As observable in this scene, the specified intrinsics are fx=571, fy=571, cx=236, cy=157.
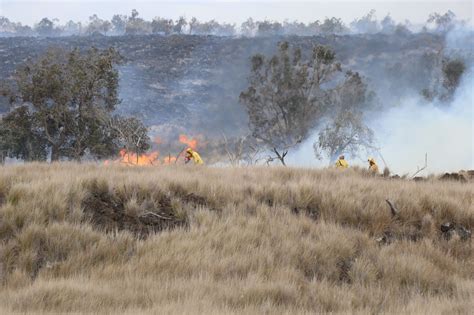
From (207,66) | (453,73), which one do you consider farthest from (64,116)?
(207,66)

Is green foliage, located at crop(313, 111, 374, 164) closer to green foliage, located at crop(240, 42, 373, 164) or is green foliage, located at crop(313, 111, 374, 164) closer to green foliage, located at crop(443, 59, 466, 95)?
green foliage, located at crop(240, 42, 373, 164)

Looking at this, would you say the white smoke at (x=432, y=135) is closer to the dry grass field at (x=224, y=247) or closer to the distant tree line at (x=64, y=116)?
the distant tree line at (x=64, y=116)

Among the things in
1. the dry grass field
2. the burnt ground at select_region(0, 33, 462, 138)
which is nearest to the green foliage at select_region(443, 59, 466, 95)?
the burnt ground at select_region(0, 33, 462, 138)

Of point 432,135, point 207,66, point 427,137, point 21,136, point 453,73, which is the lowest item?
point 427,137

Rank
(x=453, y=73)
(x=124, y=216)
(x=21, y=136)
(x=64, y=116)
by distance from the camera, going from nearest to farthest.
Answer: (x=124, y=216) < (x=64, y=116) < (x=21, y=136) < (x=453, y=73)

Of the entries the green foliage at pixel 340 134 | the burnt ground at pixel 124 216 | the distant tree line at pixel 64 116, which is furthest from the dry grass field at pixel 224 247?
the green foliage at pixel 340 134

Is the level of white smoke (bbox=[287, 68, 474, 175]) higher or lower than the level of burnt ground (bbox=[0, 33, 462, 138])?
lower

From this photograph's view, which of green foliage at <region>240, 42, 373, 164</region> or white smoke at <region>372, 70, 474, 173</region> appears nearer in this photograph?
green foliage at <region>240, 42, 373, 164</region>

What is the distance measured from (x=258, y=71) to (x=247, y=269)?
39129mm

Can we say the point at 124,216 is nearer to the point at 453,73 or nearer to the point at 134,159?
the point at 134,159

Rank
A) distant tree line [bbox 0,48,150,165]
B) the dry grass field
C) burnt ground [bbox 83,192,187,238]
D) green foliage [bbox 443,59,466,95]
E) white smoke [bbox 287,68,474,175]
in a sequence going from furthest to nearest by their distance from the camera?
green foliage [bbox 443,59,466,95] → white smoke [bbox 287,68,474,175] → distant tree line [bbox 0,48,150,165] → burnt ground [bbox 83,192,187,238] → the dry grass field

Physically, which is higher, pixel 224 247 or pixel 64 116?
pixel 64 116

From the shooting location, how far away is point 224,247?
6.27 m

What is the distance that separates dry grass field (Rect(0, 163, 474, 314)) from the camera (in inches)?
194
